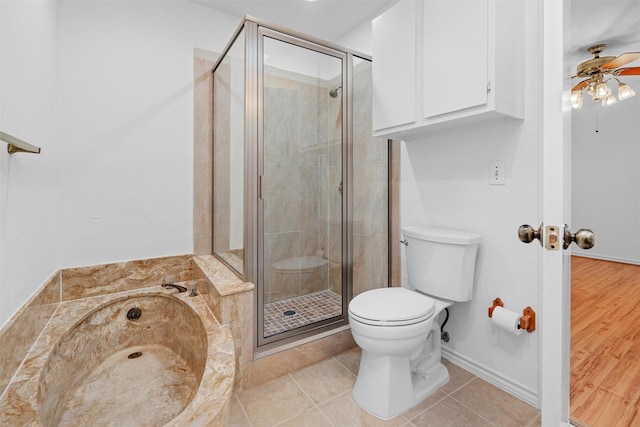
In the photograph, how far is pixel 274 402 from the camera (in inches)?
60.7

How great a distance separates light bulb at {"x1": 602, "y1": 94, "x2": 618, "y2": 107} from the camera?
95cm

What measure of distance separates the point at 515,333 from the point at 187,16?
9.89 feet

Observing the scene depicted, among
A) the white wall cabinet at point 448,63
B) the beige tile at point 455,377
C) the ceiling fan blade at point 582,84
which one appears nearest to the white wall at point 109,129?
the white wall cabinet at point 448,63

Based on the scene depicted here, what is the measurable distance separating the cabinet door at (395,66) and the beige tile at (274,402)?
1631 mm

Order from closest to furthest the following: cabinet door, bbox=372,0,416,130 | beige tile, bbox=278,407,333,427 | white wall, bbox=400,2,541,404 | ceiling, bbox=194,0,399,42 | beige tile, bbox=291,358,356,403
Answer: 1. beige tile, bbox=278,407,333,427
2. white wall, bbox=400,2,541,404
3. beige tile, bbox=291,358,356,403
4. cabinet door, bbox=372,0,416,130
5. ceiling, bbox=194,0,399,42

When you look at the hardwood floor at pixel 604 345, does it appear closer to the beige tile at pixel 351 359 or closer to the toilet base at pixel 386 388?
the toilet base at pixel 386 388

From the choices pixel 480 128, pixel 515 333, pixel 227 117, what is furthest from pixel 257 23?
pixel 515 333

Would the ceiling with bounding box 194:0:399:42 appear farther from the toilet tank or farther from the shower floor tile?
the shower floor tile

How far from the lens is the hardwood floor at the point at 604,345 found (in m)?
1.00

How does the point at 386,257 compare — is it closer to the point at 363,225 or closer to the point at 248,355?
the point at 363,225

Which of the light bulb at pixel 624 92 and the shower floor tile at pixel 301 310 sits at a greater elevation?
the light bulb at pixel 624 92

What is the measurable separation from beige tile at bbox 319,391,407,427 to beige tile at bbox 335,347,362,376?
256 millimetres

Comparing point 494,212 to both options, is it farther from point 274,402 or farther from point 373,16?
point 373,16

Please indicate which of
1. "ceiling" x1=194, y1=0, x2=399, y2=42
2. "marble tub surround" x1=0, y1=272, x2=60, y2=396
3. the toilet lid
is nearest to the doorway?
the toilet lid
